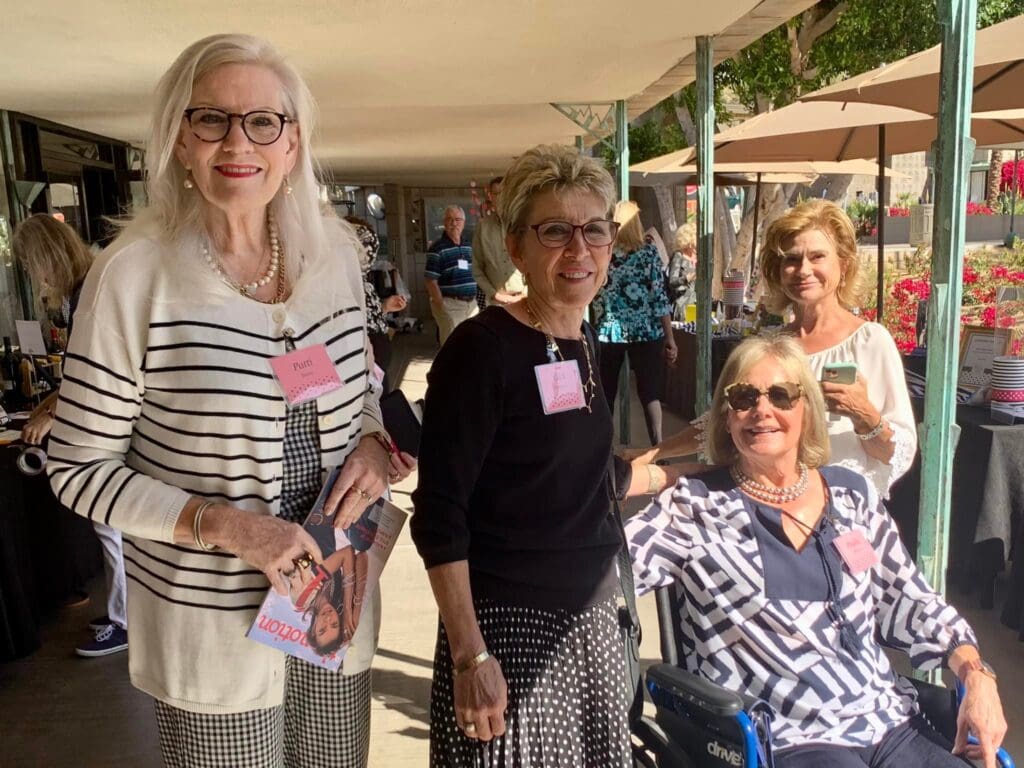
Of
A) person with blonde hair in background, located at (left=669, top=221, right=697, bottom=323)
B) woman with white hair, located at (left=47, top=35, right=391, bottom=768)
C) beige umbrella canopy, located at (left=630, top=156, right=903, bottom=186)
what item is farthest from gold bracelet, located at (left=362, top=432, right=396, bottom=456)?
person with blonde hair in background, located at (left=669, top=221, right=697, bottom=323)

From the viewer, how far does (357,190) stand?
20.3 m

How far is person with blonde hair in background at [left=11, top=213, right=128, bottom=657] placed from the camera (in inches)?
130

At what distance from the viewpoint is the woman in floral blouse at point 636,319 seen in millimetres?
5527

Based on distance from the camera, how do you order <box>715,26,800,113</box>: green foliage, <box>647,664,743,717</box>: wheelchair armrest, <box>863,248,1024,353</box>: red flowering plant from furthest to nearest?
<box>715,26,800,113</box>: green foliage < <box>863,248,1024,353</box>: red flowering plant < <box>647,664,743,717</box>: wheelchair armrest

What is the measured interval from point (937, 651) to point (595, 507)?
3.39 ft

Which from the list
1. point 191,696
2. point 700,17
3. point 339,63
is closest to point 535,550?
point 191,696

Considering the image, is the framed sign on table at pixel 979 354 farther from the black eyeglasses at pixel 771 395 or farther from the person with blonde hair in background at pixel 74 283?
the person with blonde hair in background at pixel 74 283

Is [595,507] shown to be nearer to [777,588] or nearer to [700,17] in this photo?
[777,588]

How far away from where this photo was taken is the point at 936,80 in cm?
323

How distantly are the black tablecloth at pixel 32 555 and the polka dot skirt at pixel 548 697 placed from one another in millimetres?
2521

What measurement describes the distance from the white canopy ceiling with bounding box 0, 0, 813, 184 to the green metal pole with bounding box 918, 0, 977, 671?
5.44ft

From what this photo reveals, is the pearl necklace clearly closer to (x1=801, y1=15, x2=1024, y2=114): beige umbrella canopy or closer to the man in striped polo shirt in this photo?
(x1=801, y1=15, x2=1024, y2=114): beige umbrella canopy

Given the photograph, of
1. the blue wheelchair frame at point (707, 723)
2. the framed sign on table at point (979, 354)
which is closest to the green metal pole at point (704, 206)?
the framed sign on table at point (979, 354)

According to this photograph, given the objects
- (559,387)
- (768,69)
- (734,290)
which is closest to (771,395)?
(559,387)
